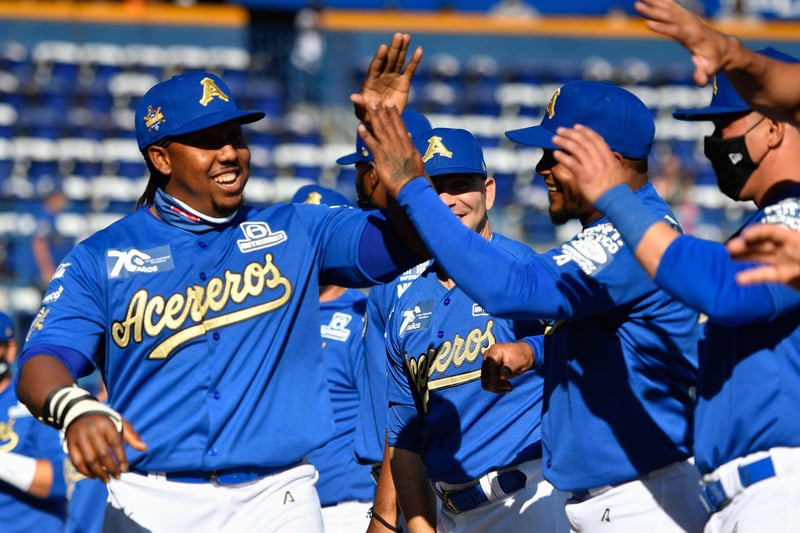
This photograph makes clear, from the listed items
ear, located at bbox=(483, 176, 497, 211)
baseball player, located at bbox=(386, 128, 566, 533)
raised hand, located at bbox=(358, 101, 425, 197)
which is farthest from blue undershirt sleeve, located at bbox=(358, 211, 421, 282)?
ear, located at bbox=(483, 176, 497, 211)

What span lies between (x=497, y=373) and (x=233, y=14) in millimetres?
17207

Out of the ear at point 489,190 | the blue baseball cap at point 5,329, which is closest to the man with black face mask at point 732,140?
the ear at point 489,190

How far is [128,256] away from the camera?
4371mm

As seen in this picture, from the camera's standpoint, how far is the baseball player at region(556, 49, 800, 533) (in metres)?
3.37

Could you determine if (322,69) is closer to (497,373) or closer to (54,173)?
(54,173)

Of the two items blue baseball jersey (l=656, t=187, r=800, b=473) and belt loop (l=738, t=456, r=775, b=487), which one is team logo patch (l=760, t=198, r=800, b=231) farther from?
belt loop (l=738, t=456, r=775, b=487)

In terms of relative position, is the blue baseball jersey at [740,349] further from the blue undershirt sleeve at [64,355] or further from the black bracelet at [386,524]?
the black bracelet at [386,524]

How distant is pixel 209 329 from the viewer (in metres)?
4.34

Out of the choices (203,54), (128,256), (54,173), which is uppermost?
(128,256)

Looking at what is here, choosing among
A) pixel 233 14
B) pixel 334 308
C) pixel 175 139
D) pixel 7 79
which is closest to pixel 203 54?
pixel 233 14

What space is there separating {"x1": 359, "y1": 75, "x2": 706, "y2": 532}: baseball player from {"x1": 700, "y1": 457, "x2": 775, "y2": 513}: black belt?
38 cm

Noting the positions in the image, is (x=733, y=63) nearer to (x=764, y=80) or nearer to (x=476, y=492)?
(x=764, y=80)

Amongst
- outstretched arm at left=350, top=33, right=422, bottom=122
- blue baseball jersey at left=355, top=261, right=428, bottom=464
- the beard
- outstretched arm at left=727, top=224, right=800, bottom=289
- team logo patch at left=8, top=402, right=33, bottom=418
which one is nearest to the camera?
outstretched arm at left=727, top=224, right=800, bottom=289

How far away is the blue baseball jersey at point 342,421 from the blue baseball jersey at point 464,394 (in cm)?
143
